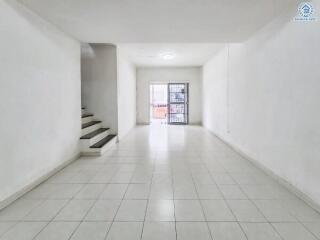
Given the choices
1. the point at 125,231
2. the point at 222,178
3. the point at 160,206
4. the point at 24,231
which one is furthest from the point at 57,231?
the point at 222,178

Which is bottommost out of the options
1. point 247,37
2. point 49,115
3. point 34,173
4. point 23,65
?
point 34,173

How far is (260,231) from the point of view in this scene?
6.95 ft

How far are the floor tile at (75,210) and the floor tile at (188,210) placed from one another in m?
1.00

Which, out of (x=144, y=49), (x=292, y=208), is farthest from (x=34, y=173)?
(x=144, y=49)

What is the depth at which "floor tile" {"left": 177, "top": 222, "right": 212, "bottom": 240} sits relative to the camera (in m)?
2.03

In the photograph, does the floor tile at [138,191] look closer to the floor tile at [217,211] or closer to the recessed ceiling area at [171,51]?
the floor tile at [217,211]

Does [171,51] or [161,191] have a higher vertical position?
[171,51]

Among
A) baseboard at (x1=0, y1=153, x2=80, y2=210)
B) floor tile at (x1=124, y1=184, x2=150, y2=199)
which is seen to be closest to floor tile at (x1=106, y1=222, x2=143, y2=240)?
floor tile at (x1=124, y1=184, x2=150, y2=199)

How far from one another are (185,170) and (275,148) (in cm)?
146

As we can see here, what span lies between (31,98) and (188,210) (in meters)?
2.49

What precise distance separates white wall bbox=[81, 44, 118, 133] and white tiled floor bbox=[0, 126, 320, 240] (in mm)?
2382

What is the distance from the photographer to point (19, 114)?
2869 millimetres

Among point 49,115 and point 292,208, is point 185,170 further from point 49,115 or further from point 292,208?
point 49,115
